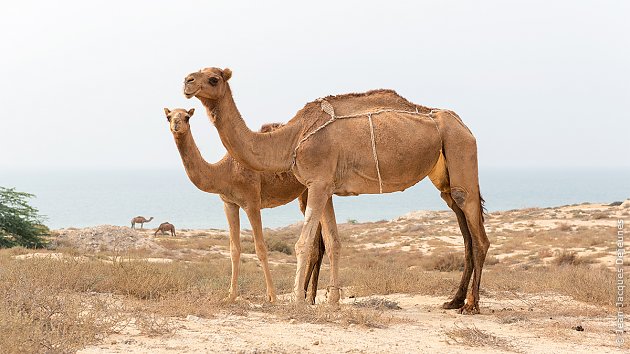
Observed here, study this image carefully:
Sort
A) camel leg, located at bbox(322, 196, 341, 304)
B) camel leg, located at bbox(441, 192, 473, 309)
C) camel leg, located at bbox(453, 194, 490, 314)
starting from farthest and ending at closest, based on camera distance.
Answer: camel leg, located at bbox(441, 192, 473, 309) → camel leg, located at bbox(322, 196, 341, 304) → camel leg, located at bbox(453, 194, 490, 314)

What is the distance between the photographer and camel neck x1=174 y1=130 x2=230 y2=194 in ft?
31.1

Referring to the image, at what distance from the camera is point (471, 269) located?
33.3 feet

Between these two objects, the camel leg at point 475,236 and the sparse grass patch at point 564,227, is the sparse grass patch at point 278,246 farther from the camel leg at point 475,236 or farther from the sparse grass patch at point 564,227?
the camel leg at point 475,236

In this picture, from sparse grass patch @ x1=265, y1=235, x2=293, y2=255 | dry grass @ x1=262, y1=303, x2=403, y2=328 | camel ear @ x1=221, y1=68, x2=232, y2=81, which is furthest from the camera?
sparse grass patch @ x1=265, y1=235, x2=293, y2=255

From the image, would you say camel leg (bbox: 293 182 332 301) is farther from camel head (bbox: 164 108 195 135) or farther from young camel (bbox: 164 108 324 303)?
camel head (bbox: 164 108 195 135)

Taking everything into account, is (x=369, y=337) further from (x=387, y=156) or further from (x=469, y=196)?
(x=469, y=196)

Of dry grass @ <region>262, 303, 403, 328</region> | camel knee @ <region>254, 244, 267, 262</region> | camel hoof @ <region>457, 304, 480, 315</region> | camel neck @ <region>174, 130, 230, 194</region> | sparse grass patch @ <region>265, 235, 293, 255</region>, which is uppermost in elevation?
camel neck @ <region>174, 130, 230, 194</region>

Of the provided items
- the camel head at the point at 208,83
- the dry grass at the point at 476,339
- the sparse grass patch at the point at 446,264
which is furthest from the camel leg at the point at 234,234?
the sparse grass patch at the point at 446,264

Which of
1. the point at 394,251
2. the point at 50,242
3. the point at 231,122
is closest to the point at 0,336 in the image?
the point at 231,122

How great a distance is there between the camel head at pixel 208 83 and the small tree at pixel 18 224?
721 inches

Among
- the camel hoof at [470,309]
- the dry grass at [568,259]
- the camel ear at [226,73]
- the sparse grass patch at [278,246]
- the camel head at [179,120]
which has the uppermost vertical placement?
the camel ear at [226,73]

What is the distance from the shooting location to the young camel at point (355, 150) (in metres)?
9.02

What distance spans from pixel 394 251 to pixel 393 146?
19.8 meters

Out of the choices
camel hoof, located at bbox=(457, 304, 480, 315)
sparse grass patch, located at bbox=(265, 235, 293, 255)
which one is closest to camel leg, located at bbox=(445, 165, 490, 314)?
camel hoof, located at bbox=(457, 304, 480, 315)
